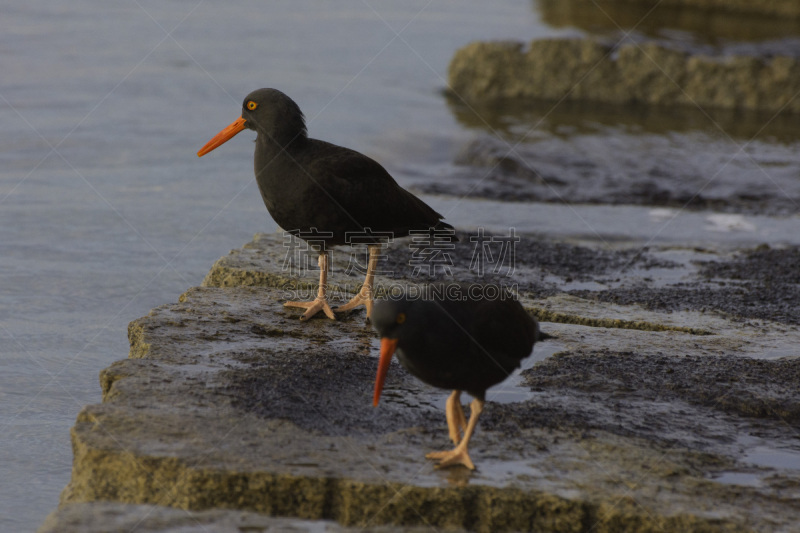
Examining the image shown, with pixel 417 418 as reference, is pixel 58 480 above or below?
below

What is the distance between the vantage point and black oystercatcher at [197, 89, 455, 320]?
14.5 feet

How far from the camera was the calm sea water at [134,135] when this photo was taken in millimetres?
5059

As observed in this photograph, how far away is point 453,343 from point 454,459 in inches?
15.9

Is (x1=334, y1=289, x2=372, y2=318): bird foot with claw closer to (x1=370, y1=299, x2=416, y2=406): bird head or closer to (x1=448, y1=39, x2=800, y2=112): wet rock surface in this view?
(x1=370, y1=299, x2=416, y2=406): bird head

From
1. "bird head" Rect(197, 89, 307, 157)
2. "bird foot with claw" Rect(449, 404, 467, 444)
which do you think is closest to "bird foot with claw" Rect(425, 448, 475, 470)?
"bird foot with claw" Rect(449, 404, 467, 444)

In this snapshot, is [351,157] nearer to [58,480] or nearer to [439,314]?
[439,314]

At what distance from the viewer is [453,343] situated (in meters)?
3.04

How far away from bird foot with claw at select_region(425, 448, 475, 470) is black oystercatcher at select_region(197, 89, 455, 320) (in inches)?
58.2

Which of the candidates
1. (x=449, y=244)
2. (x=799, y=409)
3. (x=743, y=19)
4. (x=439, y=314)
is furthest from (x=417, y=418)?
(x=743, y=19)

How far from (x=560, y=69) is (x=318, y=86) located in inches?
157

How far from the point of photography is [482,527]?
281 centimetres

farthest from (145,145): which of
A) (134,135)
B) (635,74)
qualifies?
(635,74)

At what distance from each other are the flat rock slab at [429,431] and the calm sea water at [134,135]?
0.94 meters

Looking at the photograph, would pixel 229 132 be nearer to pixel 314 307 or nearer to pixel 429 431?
pixel 314 307
